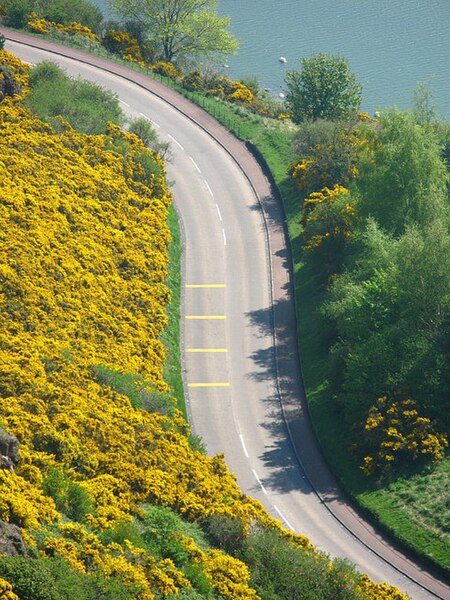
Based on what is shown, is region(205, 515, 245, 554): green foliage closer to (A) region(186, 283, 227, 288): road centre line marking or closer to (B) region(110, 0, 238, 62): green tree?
(A) region(186, 283, 227, 288): road centre line marking

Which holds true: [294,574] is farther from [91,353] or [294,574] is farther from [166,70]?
[166,70]

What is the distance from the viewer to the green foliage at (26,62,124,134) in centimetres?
9506

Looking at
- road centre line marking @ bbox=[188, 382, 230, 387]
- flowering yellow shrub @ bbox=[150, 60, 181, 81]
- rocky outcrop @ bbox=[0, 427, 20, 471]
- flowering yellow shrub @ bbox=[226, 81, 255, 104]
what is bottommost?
rocky outcrop @ bbox=[0, 427, 20, 471]

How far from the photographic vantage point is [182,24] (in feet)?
406

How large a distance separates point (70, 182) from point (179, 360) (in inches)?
627

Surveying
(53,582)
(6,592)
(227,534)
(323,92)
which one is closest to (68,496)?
(227,534)

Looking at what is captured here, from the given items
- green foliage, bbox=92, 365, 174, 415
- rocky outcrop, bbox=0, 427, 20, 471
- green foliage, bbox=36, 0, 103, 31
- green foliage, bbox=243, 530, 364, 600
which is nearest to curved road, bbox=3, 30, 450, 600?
green foliage, bbox=92, 365, 174, 415

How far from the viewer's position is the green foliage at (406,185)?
87.3 metres

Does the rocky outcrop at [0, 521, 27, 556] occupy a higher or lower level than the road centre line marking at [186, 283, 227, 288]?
lower

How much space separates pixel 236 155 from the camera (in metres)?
107

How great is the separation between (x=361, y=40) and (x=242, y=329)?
8395cm

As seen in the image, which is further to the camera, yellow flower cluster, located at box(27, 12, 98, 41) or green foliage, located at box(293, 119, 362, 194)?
yellow flower cluster, located at box(27, 12, 98, 41)

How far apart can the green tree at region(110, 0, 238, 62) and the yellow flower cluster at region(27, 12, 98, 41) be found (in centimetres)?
547

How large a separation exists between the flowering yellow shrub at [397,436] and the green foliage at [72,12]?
212 ft
